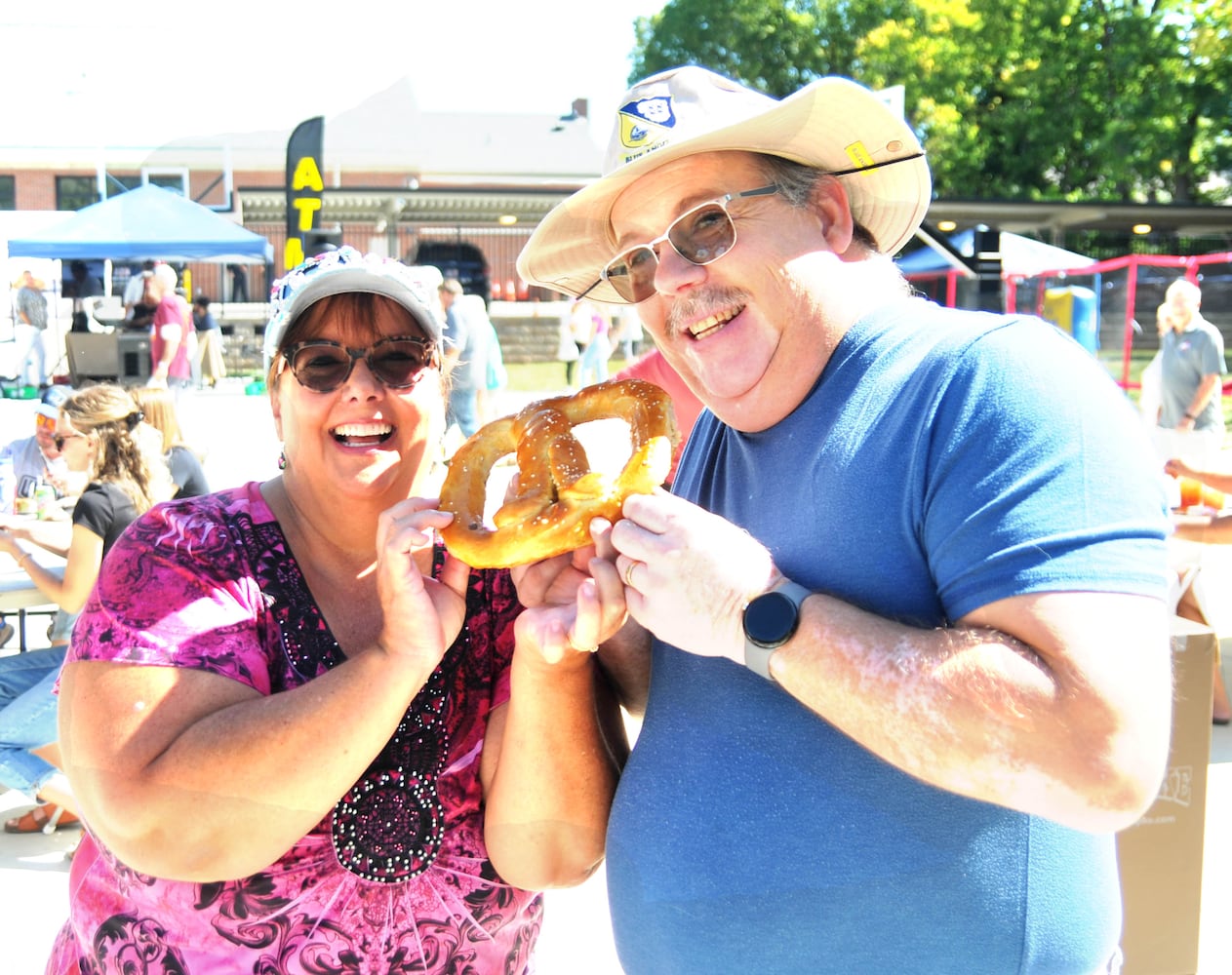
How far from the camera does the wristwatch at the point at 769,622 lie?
4.78 feet

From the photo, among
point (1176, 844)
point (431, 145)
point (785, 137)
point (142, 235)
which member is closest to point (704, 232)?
point (785, 137)

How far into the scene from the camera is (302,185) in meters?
9.63

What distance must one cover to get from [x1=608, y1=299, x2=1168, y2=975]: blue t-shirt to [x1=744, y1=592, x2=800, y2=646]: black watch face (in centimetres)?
14

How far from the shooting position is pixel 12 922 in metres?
3.92

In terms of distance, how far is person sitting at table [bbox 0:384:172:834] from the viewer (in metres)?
4.31

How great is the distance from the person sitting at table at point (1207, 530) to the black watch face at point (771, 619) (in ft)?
6.71

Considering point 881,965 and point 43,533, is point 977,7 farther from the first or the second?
point 881,965

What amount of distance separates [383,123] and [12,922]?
35.1 meters

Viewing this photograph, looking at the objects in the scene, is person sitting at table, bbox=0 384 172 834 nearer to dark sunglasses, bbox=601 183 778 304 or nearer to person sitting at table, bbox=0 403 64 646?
person sitting at table, bbox=0 403 64 646

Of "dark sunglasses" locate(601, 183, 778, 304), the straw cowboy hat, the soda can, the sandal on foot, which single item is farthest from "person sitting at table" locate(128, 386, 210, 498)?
"dark sunglasses" locate(601, 183, 778, 304)

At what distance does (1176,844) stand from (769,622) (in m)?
2.08

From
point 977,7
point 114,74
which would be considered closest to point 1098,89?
point 977,7

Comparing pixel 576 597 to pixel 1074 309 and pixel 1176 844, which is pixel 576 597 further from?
pixel 1074 309

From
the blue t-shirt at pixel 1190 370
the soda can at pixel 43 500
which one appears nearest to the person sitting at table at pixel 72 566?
the soda can at pixel 43 500
